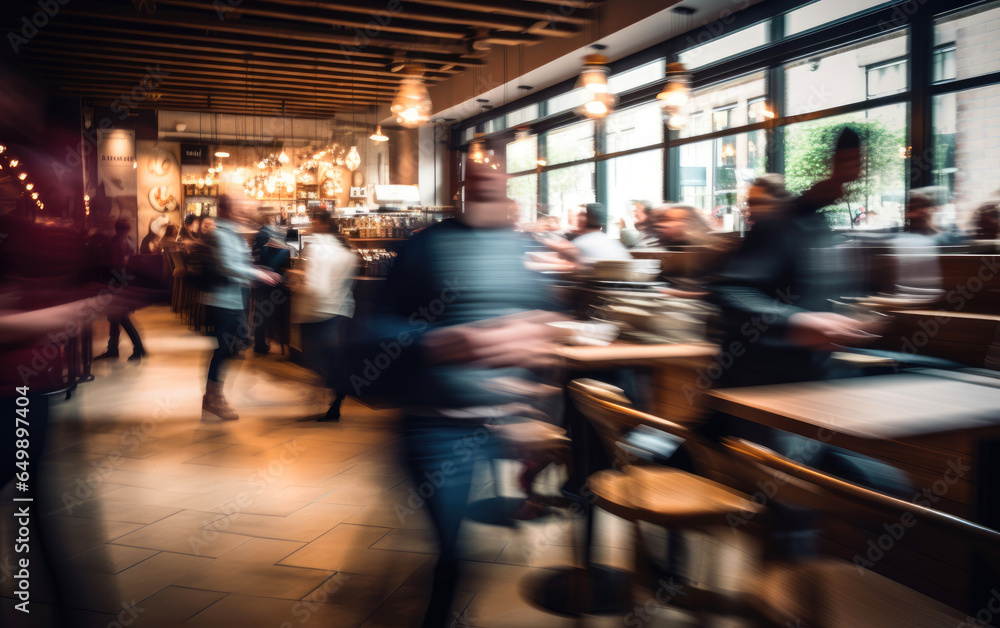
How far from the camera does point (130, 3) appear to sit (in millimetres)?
7266

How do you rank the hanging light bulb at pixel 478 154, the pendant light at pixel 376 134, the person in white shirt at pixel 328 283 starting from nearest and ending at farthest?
the hanging light bulb at pixel 478 154 < the person in white shirt at pixel 328 283 < the pendant light at pixel 376 134

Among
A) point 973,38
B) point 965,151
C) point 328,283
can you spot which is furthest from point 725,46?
point 328,283

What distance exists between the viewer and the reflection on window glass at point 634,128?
8344mm

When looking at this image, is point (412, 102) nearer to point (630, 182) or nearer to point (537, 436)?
point (630, 182)

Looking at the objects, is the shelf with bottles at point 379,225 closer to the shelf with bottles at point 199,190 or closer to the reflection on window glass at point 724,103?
the reflection on window glass at point 724,103

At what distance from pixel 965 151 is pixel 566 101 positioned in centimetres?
590

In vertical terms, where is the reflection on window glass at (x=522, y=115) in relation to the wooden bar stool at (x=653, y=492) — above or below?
above

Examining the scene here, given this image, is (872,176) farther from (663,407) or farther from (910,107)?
(663,407)

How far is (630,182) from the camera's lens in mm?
8922

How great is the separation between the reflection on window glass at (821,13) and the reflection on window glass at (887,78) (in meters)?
0.53

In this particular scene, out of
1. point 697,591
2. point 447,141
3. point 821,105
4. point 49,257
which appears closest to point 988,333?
point 697,591

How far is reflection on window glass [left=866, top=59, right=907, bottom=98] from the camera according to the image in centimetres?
553

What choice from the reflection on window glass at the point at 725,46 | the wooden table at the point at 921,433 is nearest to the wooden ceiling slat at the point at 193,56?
the reflection on window glass at the point at 725,46

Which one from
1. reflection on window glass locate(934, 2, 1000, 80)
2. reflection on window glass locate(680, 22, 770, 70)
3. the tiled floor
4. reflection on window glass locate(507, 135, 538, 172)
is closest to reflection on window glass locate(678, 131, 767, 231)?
reflection on window glass locate(680, 22, 770, 70)
